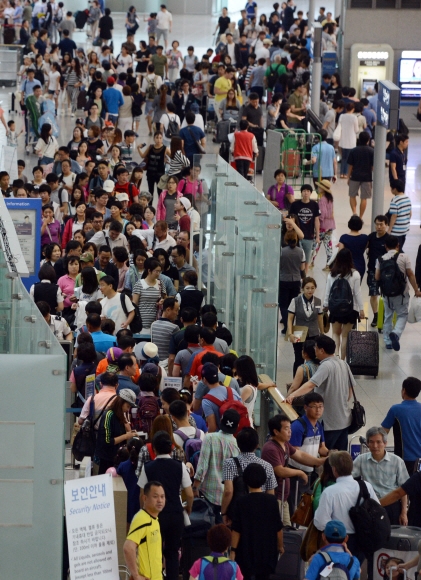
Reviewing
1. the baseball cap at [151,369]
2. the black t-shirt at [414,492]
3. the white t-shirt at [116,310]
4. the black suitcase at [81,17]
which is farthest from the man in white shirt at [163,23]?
the black t-shirt at [414,492]

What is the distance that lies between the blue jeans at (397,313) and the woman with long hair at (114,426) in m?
5.57

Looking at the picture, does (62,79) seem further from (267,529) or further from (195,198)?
(267,529)

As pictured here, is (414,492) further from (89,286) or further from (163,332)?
(89,286)

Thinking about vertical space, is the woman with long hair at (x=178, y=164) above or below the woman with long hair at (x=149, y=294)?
above

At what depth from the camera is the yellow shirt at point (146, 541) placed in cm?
712

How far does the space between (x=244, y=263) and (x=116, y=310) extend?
1330mm

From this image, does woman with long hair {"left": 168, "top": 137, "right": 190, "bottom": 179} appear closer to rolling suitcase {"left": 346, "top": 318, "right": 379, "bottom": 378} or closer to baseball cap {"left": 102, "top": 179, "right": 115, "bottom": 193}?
baseball cap {"left": 102, "top": 179, "right": 115, "bottom": 193}

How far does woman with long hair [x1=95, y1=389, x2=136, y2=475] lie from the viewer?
341 inches

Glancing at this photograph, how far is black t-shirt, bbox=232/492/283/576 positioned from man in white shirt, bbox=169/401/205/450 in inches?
37.4

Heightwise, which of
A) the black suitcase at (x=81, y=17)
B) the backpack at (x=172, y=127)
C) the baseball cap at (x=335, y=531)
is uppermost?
the black suitcase at (x=81, y=17)

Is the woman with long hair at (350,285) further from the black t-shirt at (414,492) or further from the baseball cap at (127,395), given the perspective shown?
the black t-shirt at (414,492)

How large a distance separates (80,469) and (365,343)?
3.87 m

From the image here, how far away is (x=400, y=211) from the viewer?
15.6m

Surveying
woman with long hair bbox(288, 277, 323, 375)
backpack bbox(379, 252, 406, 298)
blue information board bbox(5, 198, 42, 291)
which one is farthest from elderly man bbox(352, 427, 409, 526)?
→ blue information board bbox(5, 198, 42, 291)
